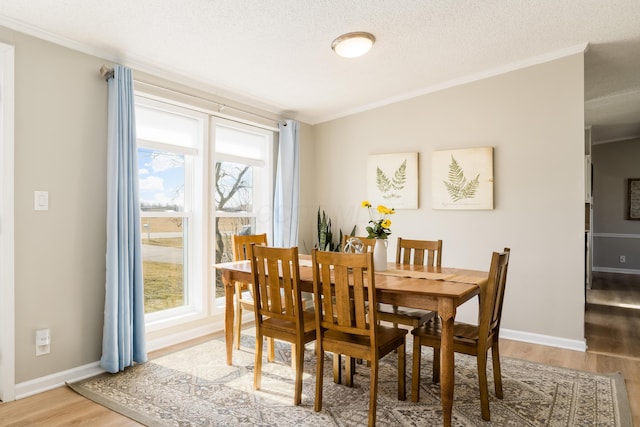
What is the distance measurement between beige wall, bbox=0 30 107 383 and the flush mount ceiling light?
1789mm

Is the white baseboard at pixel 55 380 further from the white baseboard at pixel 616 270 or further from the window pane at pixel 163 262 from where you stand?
the white baseboard at pixel 616 270

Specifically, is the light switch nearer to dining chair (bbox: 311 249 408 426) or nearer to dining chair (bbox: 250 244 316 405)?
dining chair (bbox: 250 244 316 405)

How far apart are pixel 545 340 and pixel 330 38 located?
10.7 feet

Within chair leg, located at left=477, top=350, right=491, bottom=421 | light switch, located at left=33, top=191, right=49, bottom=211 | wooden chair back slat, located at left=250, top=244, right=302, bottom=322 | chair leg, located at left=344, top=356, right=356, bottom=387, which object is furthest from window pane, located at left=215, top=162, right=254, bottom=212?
chair leg, located at left=477, top=350, right=491, bottom=421

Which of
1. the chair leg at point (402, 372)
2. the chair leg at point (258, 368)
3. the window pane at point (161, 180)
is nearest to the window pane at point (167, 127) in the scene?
the window pane at point (161, 180)

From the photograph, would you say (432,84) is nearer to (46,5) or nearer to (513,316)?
(513,316)

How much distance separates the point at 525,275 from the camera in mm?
3812

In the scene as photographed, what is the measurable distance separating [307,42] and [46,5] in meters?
1.68

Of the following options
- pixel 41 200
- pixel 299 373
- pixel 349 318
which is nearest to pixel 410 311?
pixel 349 318

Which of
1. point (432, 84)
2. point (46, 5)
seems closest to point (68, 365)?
point (46, 5)

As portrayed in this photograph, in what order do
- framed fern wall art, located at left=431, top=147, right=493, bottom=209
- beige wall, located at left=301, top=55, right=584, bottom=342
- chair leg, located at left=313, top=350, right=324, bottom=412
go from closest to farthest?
chair leg, located at left=313, top=350, right=324, bottom=412
beige wall, located at left=301, top=55, right=584, bottom=342
framed fern wall art, located at left=431, top=147, right=493, bottom=209

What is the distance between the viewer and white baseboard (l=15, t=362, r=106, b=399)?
2.55 meters

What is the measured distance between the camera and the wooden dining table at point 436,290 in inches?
83.0

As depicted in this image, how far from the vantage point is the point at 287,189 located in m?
4.60
